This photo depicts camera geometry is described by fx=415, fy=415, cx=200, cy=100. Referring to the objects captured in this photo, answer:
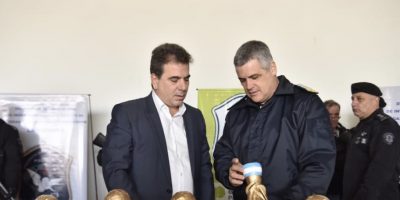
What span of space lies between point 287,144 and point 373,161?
122 cm

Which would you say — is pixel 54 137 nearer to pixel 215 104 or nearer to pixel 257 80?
pixel 215 104

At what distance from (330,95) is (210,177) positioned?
7.08 feet

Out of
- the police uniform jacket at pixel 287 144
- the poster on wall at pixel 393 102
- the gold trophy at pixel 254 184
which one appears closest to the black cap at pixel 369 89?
the poster on wall at pixel 393 102

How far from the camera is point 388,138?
2451 mm

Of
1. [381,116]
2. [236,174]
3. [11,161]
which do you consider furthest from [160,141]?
[381,116]

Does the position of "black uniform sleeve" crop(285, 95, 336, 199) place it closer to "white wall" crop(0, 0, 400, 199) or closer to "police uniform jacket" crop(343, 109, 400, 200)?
"police uniform jacket" crop(343, 109, 400, 200)

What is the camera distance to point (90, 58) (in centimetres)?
341

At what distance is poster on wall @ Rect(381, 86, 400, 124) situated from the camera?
11.4 feet

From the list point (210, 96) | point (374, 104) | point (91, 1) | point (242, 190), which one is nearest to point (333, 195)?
point (374, 104)

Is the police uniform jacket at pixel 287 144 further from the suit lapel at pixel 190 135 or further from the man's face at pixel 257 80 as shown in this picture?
the suit lapel at pixel 190 135

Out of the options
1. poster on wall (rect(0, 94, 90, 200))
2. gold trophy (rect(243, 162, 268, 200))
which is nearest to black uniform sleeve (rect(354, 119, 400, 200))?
gold trophy (rect(243, 162, 268, 200))

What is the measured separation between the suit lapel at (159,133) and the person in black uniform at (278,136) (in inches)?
8.3

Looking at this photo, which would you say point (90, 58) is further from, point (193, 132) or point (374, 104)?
point (374, 104)

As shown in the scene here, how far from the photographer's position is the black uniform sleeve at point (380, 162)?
2.41 meters
